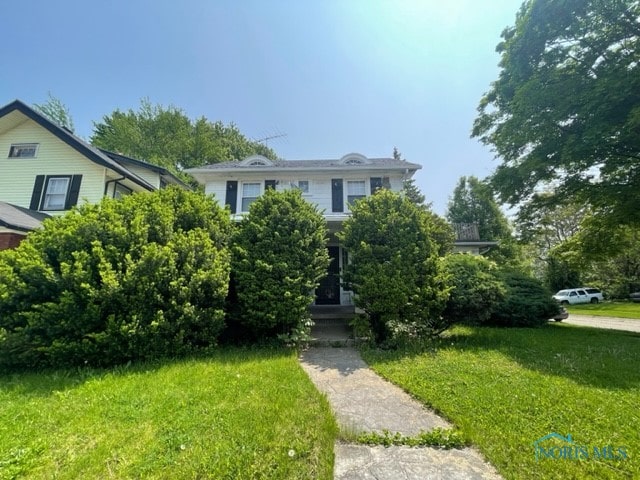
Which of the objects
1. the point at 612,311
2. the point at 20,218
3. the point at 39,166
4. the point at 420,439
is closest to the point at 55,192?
the point at 39,166

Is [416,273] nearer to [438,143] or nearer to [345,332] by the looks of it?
[345,332]

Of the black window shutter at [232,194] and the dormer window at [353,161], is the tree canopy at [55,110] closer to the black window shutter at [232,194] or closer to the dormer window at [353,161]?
the black window shutter at [232,194]

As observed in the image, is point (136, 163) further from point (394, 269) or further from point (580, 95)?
point (580, 95)

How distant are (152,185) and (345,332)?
12.2 metres

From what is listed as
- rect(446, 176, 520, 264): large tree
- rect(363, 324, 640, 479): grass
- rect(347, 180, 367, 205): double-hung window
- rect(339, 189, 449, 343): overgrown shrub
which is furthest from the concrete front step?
rect(446, 176, 520, 264): large tree

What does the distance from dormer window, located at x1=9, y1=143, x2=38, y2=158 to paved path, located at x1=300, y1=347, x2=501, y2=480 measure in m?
14.9

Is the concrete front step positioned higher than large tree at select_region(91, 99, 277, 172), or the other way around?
large tree at select_region(91, 99, 277, 172)

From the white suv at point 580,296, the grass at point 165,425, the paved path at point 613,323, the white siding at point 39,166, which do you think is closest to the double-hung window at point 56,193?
the white siding at point 39,166

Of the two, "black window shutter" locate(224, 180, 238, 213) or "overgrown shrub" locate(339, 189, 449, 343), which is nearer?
"overgrown shrub" locate(339, 189, 449, 343)

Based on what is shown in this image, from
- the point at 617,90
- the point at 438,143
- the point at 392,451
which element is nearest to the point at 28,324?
the point at 392,451

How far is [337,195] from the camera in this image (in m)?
13.3

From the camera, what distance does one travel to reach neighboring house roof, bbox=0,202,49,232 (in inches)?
327

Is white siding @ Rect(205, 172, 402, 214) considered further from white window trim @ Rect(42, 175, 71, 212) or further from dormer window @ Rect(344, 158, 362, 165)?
white window trim @ Rect(42, 175, 71, 212)

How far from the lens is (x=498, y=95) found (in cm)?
1070
